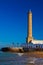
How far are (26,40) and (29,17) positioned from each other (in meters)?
10.4

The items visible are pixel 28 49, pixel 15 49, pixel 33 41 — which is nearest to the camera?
pixel 28 49

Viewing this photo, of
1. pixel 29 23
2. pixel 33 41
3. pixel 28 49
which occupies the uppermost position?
pixel 29 23

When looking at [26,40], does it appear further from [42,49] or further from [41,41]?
[42,49]

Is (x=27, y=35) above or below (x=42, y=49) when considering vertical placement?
above

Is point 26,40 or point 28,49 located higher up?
point 26,40

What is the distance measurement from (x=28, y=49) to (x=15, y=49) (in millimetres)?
6681

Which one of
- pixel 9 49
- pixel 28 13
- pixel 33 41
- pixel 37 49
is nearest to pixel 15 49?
pixel 9 49

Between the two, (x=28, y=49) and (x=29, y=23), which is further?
(x=29, y=23)

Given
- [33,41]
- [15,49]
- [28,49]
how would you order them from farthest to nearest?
[33,41] → [15,49] → [28,49]

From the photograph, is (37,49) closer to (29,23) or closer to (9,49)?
(9,49)

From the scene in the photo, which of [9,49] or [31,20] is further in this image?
[31,20]

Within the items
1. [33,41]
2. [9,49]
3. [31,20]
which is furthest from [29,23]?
[9,49]

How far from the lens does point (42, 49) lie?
244ft

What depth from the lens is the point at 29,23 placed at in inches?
4163
